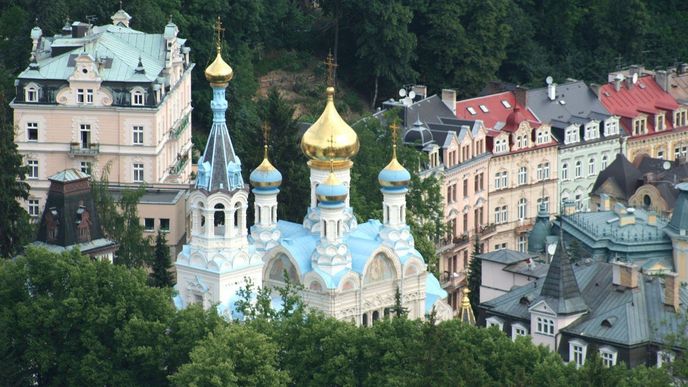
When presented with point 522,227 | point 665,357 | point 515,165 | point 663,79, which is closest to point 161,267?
point 665,357

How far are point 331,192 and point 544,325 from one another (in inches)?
396

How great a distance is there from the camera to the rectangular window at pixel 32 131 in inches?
5197

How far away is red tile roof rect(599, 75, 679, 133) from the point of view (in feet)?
495

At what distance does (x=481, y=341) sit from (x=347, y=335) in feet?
15.8

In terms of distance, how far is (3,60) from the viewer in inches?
5650

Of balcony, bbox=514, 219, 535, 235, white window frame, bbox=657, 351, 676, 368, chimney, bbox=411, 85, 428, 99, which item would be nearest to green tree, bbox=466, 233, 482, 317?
balcony, bbox=514, 219, 535, 235

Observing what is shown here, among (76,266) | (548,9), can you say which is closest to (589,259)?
(76,266)

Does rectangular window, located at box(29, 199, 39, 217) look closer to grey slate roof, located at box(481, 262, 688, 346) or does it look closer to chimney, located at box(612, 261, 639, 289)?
grey slate roof, located at box(481, 262, 688, 346)

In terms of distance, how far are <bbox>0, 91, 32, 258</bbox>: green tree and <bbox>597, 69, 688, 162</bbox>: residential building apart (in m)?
39.1

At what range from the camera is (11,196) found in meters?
121

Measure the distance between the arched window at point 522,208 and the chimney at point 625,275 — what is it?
28987 mm

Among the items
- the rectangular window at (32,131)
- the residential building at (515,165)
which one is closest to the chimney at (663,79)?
the residential building at (515,165)

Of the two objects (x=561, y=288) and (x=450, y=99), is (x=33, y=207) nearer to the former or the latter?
(x=450, y=99)

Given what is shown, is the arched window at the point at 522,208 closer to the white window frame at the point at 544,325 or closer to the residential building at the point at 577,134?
the residential building at the point at 577,134
